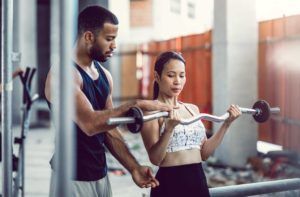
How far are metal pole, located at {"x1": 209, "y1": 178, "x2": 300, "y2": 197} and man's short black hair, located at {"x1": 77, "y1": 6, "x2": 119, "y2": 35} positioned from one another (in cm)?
100

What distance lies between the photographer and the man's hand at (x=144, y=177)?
1.96 metres

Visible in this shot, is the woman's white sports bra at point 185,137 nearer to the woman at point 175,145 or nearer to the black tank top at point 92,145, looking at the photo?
the woman at point 175,145

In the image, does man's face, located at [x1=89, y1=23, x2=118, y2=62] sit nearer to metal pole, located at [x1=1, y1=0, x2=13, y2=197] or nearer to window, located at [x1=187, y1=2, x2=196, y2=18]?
metal pole, located at [x1=1, y1=0, x2=13, y2=197]

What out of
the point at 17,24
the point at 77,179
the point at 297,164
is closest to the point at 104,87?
the point at 77,179

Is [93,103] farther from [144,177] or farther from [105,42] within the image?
[144,177]

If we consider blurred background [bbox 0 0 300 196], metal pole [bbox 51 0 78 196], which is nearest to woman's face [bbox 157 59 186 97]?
metal pole [bbox 51 0 78 196]

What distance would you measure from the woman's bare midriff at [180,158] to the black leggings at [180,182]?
17mm

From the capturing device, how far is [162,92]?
2027mm

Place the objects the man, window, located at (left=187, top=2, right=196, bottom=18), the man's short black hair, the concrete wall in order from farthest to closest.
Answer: window, located at (left=187, top=2, right=196, bottom=18) → the concrete wall → the man's short black hair → the man

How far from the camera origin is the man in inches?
73.0

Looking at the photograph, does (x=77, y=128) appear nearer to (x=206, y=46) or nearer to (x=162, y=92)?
(x=162, y=92)

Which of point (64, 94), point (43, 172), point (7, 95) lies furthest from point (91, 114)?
point (43, 172)

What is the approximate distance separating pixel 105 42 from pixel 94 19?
111 millimetres

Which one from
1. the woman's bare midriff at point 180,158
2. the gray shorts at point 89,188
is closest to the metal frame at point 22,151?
the gray shorts at point 89,188
